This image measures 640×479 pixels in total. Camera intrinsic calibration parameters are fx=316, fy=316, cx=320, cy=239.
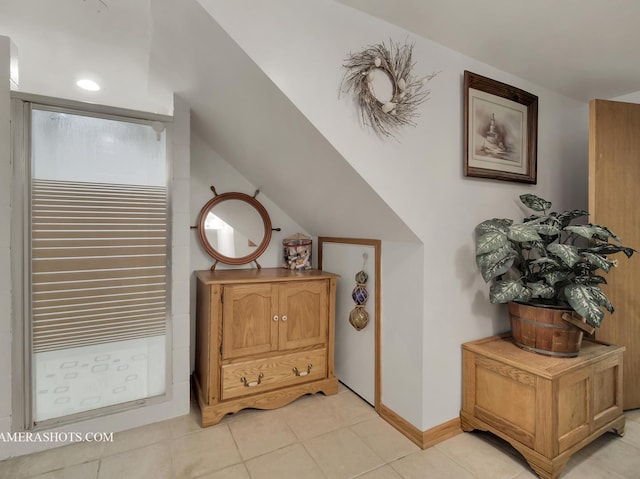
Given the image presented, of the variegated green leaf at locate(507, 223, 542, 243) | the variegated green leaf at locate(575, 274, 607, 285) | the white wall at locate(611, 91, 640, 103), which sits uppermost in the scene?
the white wall at locate(611, 91, 640, 103)

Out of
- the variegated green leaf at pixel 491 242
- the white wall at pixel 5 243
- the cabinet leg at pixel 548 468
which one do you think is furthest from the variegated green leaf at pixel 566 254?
the white wall at pixel 5 243

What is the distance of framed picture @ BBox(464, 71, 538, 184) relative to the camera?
1855mm

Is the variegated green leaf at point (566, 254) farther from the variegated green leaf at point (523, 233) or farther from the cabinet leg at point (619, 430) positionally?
the cabinet leg at point (619, 430)

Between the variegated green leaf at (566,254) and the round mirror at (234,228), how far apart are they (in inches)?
70.1

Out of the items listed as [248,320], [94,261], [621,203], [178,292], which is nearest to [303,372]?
[248,320]

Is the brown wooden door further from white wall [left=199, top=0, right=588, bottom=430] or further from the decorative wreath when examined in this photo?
the decorative wreath

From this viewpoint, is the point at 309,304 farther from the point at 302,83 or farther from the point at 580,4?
the point at 580,4

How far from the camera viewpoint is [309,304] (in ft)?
6.88

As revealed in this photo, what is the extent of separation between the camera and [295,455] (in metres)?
1.57

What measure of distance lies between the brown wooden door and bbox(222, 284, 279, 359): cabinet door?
6.66 feet

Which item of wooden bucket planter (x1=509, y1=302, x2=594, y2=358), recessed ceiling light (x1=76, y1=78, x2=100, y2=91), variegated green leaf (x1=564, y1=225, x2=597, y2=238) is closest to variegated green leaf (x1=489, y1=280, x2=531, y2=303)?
wooden bucket planter (x1=509, y1=302, x2=594, y2=358)

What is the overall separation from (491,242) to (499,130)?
2.63ft

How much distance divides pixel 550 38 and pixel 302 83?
140cm

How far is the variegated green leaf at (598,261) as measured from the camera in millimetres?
1502
